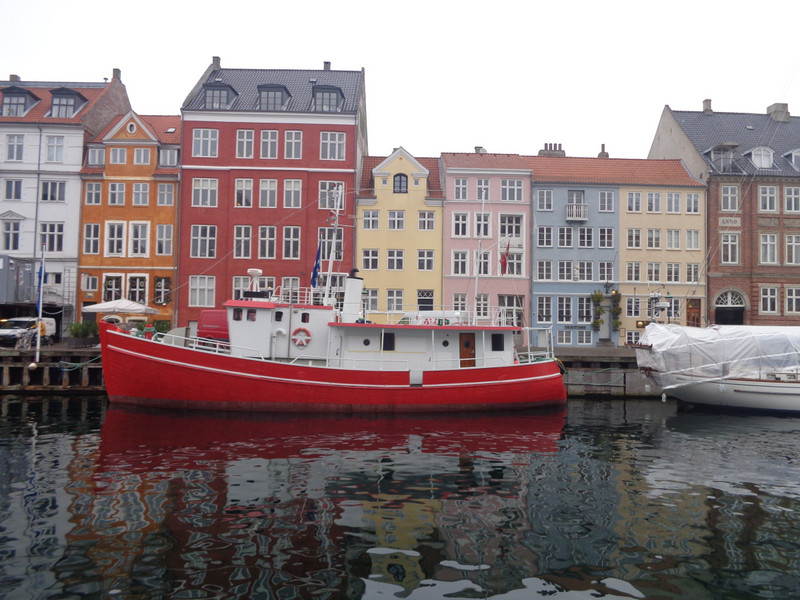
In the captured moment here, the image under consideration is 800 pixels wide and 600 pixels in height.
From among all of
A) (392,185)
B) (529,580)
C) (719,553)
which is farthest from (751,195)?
(529,580)

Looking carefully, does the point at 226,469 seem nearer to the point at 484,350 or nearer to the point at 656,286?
the point at 484,350

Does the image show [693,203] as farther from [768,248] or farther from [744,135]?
[744,135]

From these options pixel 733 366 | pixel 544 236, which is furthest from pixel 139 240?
pixel 733 366

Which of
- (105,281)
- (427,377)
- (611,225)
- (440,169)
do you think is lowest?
(427,377)

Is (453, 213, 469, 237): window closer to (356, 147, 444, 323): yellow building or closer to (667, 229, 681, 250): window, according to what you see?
(356, 147, 444, 323): yellow building

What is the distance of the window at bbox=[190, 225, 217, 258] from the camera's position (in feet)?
124

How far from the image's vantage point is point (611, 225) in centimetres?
4041

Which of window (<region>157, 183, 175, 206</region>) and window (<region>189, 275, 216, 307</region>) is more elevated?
window (<region>157, 183, 175, 206</region>)

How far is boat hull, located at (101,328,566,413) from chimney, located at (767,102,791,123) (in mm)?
38611

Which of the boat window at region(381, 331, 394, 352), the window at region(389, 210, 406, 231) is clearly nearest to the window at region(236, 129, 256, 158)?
the window at region(389, 210, 406, 231)

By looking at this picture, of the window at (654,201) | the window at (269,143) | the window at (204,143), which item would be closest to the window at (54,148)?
the window at (204,143)

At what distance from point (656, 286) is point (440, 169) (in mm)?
17543

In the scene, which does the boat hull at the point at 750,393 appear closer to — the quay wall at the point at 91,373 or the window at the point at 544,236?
the quay wall at the point at 91,373

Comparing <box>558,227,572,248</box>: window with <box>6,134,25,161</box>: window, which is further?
<box>558,227,572,248</box>: window
